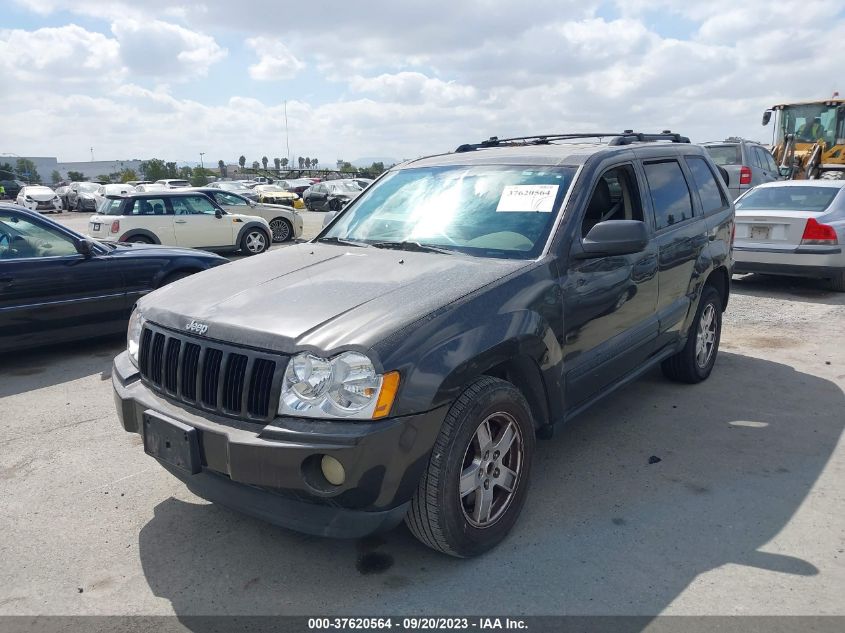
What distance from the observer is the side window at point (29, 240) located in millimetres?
6172

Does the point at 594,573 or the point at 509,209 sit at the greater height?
the point at 509,209

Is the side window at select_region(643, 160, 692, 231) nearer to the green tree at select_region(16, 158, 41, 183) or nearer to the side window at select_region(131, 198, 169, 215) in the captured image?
the side window at select_region(131, 198, 169, 215)

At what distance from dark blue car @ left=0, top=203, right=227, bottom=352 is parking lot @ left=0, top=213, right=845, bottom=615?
4.48 ft

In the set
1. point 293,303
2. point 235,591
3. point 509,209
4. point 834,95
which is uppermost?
point 834,95

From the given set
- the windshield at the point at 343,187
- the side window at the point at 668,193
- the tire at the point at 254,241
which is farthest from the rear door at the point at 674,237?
the windshield at the point at 343,187

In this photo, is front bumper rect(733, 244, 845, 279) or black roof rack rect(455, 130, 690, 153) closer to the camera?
black roof rack rect(455, 130, 690, 153)

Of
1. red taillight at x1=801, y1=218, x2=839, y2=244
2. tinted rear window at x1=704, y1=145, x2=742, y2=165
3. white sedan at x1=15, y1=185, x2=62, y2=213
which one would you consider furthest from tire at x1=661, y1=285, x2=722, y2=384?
white sedan at x1=15, y1=185, x2=62, y2=213

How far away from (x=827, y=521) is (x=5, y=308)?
6.47 metres

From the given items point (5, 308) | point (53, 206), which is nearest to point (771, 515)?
point (5, 308)

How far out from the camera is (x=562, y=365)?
3504 mm

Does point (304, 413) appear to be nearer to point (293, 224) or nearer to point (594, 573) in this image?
point (594, 573)

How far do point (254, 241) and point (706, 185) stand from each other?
11.9 m

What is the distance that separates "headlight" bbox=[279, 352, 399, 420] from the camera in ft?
8.47

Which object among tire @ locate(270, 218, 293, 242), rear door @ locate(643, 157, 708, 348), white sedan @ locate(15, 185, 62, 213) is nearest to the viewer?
rear door @ locate(643, 157, 708, 348)
